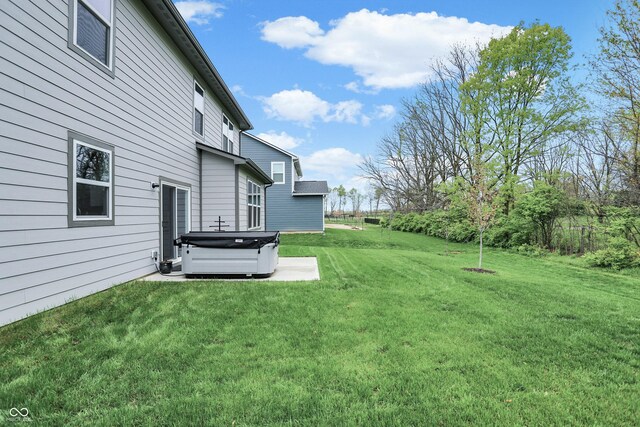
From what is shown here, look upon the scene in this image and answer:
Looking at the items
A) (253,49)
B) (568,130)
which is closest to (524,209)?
(568,130)

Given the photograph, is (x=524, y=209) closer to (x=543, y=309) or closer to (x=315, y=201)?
(x=543, y=309)

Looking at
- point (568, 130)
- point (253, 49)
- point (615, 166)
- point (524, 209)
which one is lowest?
point (524, 209)

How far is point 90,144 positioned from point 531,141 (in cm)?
1893

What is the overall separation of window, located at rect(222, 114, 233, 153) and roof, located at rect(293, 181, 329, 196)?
8188 millimetres

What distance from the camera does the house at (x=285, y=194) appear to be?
20.3 meters

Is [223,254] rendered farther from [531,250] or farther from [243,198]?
[531,250]

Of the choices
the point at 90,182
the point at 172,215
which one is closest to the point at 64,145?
the point at 90,182

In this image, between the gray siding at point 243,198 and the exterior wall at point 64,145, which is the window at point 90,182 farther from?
the gray siding at point 243,198

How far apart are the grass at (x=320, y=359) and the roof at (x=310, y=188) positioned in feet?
50.1

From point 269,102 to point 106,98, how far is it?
17242mm

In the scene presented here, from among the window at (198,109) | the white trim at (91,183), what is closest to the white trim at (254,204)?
the window at (198,109)

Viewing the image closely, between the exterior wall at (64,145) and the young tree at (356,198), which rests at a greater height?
the young tree at (356,198)

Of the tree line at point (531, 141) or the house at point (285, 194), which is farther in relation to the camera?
Answer: the house at point (285, 194)

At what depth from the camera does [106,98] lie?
16.9ft
